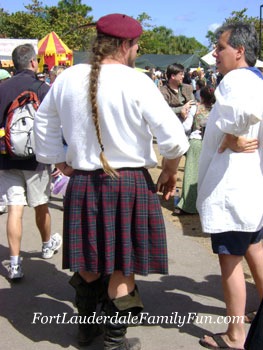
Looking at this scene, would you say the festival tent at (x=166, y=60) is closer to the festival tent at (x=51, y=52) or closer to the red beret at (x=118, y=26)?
the festival tent at (x=51, y=52)

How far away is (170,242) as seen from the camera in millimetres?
4609

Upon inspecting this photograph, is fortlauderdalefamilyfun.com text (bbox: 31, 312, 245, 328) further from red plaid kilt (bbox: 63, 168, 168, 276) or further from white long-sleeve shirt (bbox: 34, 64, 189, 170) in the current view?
white long-sleeve shirt (bbox: 34, 64, 189, 170)

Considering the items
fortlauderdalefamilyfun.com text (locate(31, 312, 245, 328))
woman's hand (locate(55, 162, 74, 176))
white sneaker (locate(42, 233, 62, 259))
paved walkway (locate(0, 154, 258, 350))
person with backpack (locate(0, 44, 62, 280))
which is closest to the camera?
woman's hand (locate(55, 162, 74, 176))

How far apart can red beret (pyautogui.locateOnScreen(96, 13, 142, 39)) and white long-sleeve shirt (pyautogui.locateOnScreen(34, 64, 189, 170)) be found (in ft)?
0.51

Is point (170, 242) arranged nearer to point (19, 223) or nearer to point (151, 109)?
point (19, 223)

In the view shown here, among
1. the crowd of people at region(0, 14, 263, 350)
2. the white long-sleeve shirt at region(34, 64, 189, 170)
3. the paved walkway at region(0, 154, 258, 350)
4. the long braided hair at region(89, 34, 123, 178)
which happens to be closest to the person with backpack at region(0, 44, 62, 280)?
the paved walkway at region(0, 154, 258, 350)

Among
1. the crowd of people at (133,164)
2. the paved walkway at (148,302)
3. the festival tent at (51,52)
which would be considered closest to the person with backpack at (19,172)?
the paved walkway at (148,302)

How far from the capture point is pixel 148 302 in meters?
3.33

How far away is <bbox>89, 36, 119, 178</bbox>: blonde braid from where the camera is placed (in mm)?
2270

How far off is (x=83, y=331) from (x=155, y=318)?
1.77ft

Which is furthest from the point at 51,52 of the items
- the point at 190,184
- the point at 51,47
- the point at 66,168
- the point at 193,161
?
the point at 66,168

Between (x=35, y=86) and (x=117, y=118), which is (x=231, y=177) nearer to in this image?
(x=117, y=118)

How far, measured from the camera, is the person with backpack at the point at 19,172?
360 cm

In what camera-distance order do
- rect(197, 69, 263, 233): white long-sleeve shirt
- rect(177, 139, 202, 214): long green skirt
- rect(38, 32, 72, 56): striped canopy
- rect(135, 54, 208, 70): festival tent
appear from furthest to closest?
rect(135, 54, 208, 70): festival tent → rect(38, 32, 72, 56): striped canopy → rect(177, 139, 202, 214): long green skirt → rect(197, 69, 263, 233): white long-sleeve shirt
